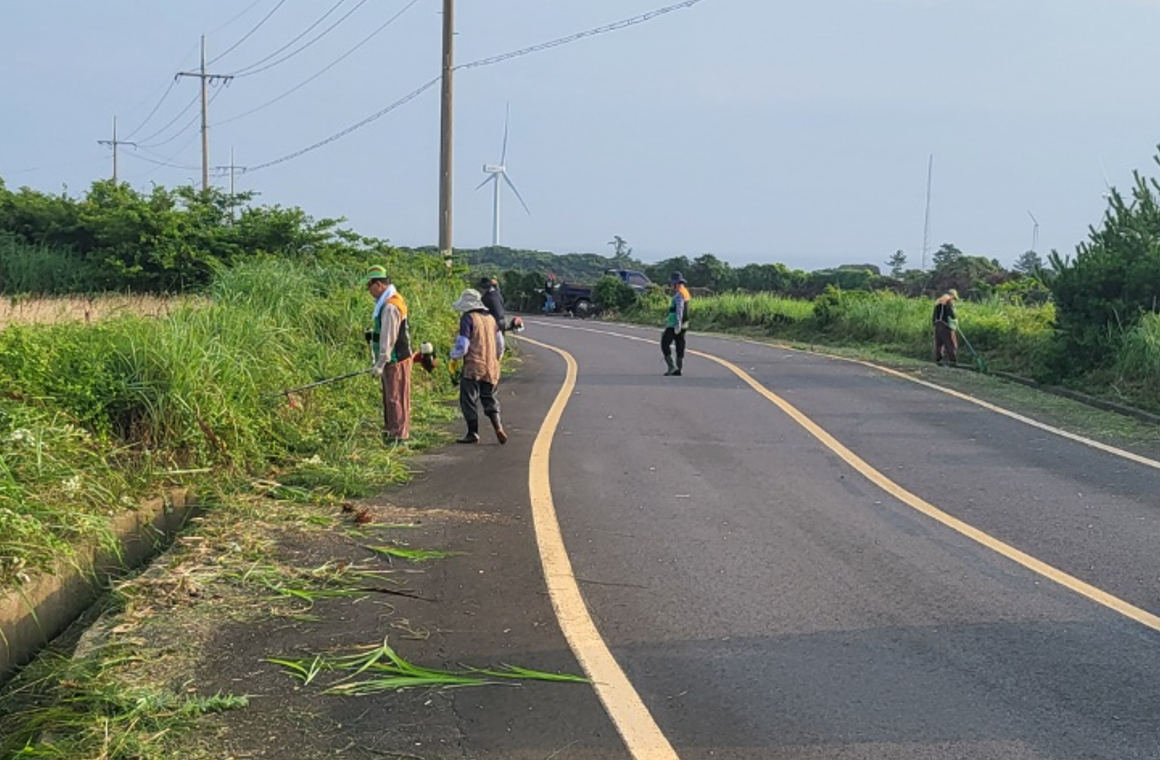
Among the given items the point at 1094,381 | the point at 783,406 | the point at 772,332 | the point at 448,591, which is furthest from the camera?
the point at 772,332

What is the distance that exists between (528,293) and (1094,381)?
34.3m

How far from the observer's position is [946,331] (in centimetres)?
2239

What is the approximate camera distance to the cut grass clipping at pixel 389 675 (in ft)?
15.7

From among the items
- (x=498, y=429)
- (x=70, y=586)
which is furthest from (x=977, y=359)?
(x=70, y=586)

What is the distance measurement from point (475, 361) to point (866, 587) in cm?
587

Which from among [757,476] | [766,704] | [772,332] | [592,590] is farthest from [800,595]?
[772,332]

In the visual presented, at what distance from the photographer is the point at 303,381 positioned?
11.3m

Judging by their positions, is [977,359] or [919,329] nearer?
[977,359]

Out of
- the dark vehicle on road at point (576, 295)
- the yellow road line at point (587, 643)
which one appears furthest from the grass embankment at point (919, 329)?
the yellow road line at point (587, 643)

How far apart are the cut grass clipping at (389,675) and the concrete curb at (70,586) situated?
1531 mm

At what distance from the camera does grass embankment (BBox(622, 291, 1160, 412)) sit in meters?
16.2

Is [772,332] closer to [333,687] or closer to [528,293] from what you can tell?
[528,293]

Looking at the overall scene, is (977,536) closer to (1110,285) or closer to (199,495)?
(199,495)

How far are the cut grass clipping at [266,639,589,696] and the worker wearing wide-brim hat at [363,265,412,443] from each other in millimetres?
5725
